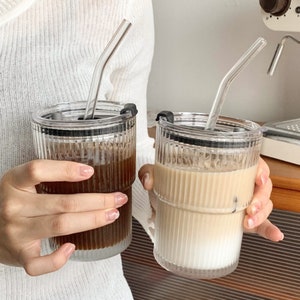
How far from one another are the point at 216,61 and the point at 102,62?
2.48 ft

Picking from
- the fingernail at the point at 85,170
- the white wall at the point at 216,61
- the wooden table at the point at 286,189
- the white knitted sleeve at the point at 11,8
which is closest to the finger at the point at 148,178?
the fingernail at the point at 85,170

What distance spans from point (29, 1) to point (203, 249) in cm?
34

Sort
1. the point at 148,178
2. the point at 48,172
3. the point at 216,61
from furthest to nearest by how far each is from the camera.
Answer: the point at 216,61 → the point at 148,178 → the point at 48,172

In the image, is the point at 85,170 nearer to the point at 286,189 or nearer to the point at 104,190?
the point at 104,190

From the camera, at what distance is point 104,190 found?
51cm

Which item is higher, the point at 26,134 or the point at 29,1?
the point at 29,1

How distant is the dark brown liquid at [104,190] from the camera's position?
497 mm

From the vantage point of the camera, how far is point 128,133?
0.51m

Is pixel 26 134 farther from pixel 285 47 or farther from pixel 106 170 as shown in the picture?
pixel 285 47

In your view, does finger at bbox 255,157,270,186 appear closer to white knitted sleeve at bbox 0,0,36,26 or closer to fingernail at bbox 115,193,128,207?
fingernail at bbox 115,193,128,207

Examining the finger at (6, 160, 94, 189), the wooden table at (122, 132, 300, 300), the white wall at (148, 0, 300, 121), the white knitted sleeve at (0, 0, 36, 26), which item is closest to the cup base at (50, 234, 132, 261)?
the finger at (6, 160, 94, 189)

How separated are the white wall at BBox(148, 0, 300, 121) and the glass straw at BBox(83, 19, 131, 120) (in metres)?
0.72

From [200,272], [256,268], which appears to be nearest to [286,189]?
[256,268]

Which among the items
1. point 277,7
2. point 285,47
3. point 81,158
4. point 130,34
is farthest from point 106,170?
point 285,47
